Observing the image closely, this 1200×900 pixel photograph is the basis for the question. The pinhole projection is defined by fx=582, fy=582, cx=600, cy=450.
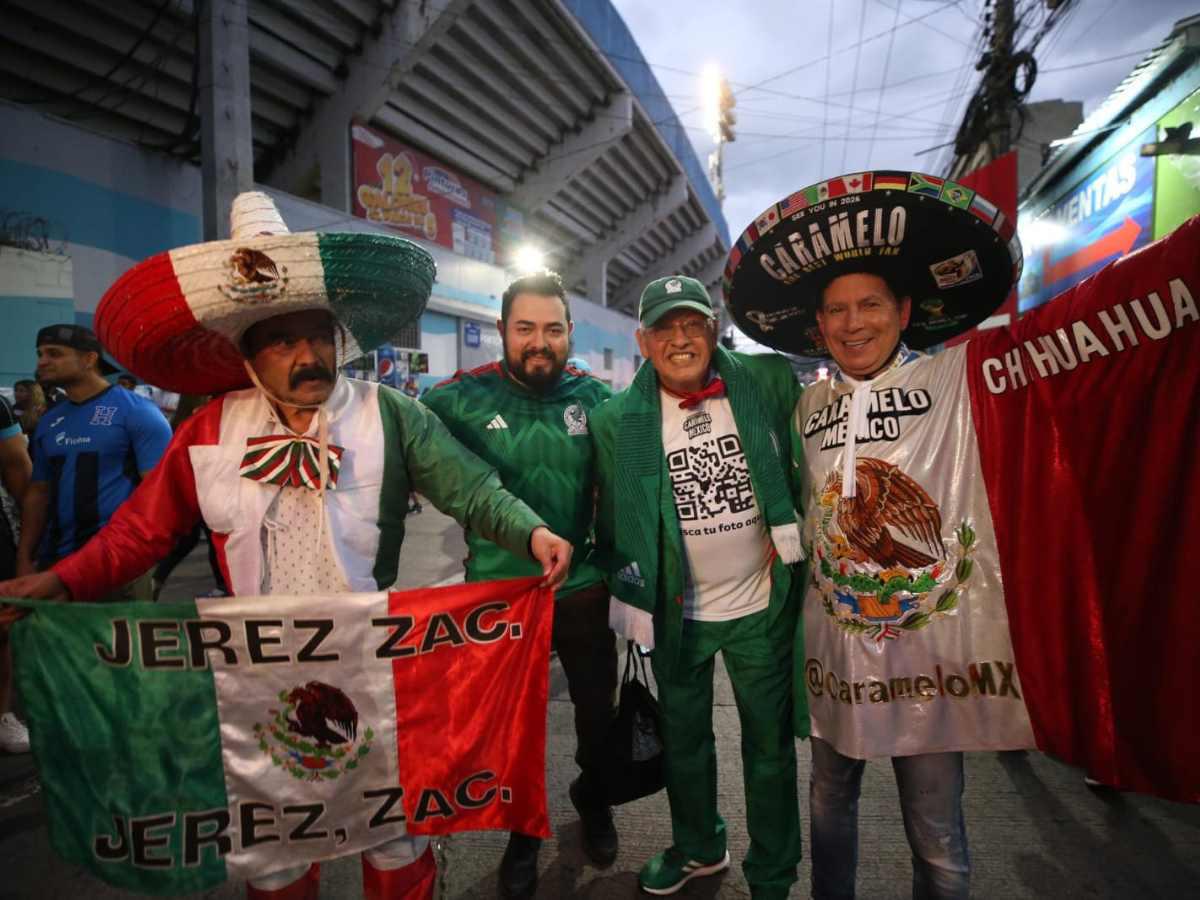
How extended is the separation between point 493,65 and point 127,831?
15.5 m

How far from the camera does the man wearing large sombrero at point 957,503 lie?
139cm

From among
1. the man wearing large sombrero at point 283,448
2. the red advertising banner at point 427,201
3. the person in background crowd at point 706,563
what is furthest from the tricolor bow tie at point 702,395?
the red advertising banner at point 427,201

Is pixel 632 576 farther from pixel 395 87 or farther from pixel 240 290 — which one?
pixel 395 87

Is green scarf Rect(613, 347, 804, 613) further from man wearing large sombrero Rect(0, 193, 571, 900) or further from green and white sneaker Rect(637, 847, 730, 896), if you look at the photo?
green and white sneaker Rect(637, 847, 730, 896)

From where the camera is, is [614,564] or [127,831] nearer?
[127,831]

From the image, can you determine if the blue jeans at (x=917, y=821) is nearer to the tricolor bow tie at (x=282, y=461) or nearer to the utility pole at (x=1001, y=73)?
the tricolor bow tie at (x=282, y=461)

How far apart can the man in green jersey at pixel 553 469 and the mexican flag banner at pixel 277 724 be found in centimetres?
61

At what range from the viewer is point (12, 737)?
307 centimetres

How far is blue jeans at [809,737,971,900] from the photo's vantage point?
1643 mm

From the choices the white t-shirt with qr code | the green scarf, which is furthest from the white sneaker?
the white t-shirt with qr code

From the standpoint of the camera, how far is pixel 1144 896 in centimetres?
202

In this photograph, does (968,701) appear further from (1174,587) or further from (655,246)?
(655,246)

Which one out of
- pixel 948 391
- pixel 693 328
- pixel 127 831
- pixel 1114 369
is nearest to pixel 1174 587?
pixel 1114 369

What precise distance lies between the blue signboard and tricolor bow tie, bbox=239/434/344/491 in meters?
5.65
